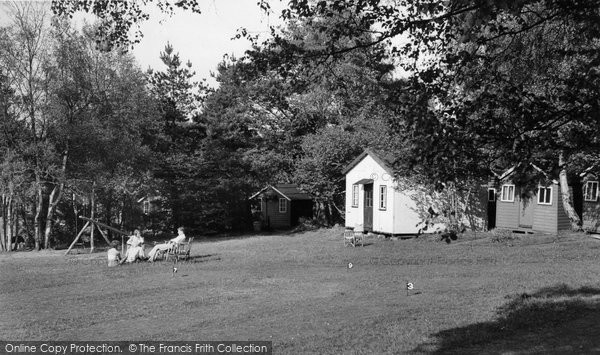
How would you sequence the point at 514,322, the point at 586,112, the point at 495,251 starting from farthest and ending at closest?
the point at 495,251, the point at 514,322, the point at 586,112

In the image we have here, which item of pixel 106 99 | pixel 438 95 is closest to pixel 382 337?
pixel 438 95

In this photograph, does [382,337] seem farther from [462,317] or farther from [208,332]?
[208,332]

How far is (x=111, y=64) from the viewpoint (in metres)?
31.7

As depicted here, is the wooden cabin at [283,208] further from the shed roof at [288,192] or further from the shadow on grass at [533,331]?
the shadow on grass at [533,331]

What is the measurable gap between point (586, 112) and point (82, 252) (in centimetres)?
2629

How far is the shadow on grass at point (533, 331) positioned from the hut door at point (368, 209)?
19.7m

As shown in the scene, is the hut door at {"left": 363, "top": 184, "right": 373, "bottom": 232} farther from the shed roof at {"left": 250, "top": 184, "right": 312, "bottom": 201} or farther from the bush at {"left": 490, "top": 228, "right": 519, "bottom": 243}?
the shed roof at {"left": 250, "top": 184, "right": 312, "bottom": 201}

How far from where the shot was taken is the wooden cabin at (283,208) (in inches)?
1833

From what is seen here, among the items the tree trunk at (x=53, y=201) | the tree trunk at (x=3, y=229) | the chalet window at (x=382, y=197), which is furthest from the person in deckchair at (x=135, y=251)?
the tree trunk at (x=3, y=229)

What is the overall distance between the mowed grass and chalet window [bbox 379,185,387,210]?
7.66 meters

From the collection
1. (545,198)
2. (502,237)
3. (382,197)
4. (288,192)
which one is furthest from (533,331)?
(288,192)

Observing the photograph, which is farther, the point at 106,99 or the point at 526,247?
the point at 106,99

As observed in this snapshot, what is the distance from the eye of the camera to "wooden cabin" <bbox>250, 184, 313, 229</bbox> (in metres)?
46.6

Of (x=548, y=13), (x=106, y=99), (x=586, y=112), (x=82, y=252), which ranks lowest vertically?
A: (x=82, y=252)
